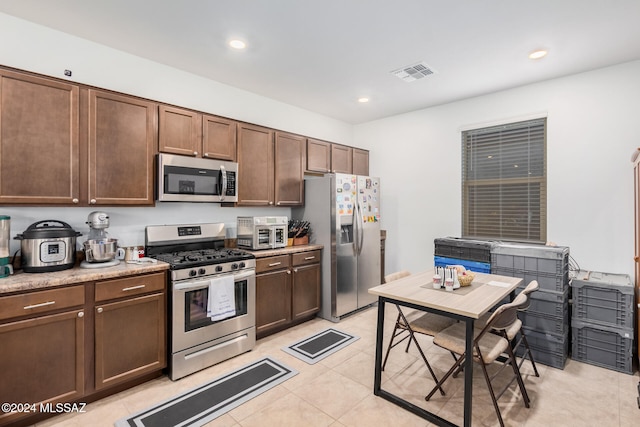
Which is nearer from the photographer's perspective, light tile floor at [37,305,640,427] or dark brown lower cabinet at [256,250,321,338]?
light tile floor at [37,305,640,427]

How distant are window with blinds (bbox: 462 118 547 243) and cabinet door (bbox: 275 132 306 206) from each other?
224 centimetres

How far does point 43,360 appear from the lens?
6.73 ft

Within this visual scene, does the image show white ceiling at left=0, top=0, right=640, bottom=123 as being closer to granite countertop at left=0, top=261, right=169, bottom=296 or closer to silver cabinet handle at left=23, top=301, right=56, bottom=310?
granite countertop at left=0, top=261, right=169, bottom=296

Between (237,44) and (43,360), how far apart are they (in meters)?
2.86

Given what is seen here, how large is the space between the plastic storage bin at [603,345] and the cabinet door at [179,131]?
4120 mm

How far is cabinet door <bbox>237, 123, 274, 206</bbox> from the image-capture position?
11.6ft

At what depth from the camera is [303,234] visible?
4.06 meters

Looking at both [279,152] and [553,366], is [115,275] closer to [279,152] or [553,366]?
Answer: [279,152]

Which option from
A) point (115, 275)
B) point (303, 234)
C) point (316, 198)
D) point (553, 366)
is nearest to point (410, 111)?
point (316, 198)

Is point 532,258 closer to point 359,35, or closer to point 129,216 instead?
point 359,35

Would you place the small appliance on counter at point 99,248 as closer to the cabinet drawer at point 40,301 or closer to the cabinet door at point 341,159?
the cabinet drawer at point 40,301

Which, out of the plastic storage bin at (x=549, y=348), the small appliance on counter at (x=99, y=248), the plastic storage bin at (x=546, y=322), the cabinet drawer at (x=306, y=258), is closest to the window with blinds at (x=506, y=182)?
the plastic storage bin at (x=546, y=322)

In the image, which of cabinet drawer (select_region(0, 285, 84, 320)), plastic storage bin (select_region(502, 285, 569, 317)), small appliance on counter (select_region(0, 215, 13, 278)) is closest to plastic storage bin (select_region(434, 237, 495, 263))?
plastic storage bin (select_region(502, 285, 569, 317))

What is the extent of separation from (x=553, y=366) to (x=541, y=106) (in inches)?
110
